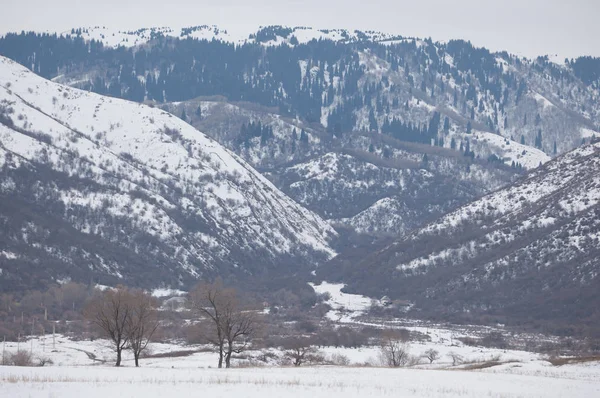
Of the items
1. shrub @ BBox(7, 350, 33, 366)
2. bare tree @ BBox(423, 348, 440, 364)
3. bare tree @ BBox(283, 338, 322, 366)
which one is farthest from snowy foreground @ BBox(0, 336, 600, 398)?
bare tree @ BBox(423, 348, 440, 364)

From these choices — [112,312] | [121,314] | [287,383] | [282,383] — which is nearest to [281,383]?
[282,383]

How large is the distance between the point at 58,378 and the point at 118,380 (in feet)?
14.6

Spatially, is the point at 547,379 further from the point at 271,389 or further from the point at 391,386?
the point at 271,389

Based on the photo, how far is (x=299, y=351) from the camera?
455 feet

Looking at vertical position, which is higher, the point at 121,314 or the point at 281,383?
the point at 121,314

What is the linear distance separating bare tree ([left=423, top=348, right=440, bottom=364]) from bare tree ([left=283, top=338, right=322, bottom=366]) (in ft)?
62.3

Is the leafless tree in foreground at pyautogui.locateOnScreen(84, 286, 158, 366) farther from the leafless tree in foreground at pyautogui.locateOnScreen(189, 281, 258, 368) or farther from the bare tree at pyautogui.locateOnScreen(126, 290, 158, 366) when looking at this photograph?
the leafless tree in foreground at pyautogui.locateOnScreen(189, 281, 258, 368)

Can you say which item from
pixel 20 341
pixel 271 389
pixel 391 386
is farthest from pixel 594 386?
pixel 20 341

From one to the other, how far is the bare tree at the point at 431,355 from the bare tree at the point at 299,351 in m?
19.0

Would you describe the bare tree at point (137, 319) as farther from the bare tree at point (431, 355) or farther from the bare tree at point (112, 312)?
the bare tree at point (431, 355)

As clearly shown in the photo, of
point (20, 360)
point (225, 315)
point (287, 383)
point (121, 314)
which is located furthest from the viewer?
point (20, 360)

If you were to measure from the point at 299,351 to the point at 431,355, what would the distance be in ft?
114

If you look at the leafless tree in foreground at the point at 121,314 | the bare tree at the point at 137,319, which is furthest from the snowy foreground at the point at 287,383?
the bare tree at the point at 137,319

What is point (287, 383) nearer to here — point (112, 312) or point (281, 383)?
point (281, 383)
